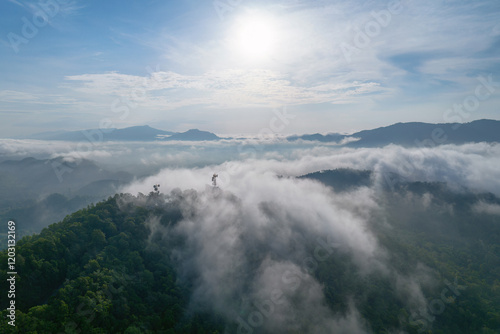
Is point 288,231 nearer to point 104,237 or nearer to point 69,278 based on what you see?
point 104,237

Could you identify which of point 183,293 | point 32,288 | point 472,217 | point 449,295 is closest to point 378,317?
point 449,295

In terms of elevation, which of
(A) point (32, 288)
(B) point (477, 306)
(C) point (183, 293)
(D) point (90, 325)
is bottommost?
(B) point (477, 306)

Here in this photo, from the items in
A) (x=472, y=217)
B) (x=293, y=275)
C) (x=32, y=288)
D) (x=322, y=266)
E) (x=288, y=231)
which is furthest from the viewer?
(x=472, y=217)

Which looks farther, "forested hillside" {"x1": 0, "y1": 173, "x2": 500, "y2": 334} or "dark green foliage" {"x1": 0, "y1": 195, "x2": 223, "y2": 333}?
"forested hillside" {"x1": 0, "y1": 173, "x2": 500, "y2": 334}

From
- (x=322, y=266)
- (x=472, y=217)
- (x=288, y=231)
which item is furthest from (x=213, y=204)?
(x=472, y=217)

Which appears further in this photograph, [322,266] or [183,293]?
[322,266]

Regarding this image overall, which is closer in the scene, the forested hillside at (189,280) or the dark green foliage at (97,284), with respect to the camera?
the dark green foliage at (97,284)

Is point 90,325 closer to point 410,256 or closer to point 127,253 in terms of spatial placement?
point 127,253

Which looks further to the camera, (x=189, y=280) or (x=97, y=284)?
(x=189, y=280)

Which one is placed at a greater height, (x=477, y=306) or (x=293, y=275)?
(x=293, y=275)

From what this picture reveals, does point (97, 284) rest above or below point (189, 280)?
above

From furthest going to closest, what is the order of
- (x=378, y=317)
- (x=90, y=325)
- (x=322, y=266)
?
(x=322, y=266), (x=378, y=317), (x=90, y=325)
